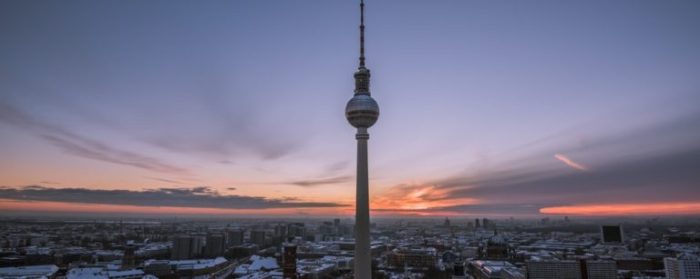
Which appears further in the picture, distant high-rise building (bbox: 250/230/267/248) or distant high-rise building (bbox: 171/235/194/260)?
distant high-rise building (bbox: 250/230/267/248)

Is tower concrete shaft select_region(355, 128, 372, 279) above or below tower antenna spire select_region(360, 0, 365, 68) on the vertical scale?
below

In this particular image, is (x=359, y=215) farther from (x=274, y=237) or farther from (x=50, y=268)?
(x=274, y=237)

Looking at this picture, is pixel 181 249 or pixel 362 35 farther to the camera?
pixel 181 249

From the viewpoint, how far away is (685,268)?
80562 millimetres

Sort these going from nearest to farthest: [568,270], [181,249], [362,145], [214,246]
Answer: [362,145] → [568,270] → [181,249] → [214,246]

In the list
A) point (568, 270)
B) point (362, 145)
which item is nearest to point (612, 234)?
point (568, 270)

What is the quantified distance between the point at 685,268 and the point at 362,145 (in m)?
74.7

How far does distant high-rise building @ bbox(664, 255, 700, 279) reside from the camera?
7981cm

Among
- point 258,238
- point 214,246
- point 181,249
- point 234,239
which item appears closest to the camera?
point 181,249

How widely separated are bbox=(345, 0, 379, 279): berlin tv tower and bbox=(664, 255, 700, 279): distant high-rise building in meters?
71.8

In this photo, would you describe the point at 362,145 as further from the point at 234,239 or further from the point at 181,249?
the point at 234,239

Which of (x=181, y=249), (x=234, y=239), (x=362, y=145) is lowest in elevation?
(x=181, y=249)

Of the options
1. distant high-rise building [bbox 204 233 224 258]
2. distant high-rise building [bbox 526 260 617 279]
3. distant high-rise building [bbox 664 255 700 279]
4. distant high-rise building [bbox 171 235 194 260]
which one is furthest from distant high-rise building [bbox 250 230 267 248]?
distant high-rise building [bbox 664 255 700 279]

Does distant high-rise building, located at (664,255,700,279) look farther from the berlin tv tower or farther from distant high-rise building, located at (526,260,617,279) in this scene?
the berlin tv tower
